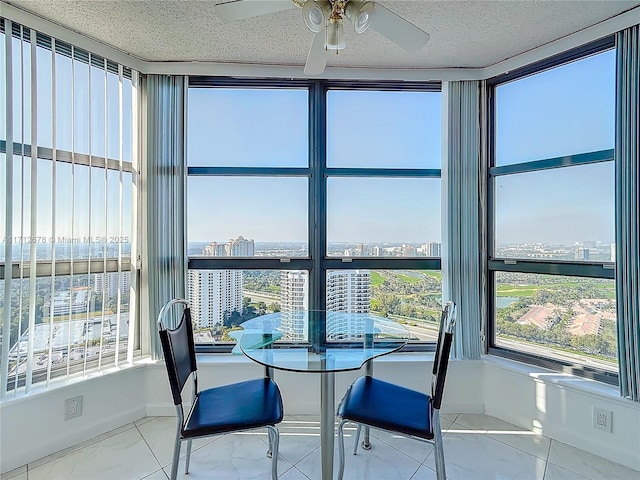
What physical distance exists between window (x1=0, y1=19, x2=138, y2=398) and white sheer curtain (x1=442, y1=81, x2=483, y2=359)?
92.0 inches

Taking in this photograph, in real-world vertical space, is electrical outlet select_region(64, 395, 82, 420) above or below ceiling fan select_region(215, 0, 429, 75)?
below

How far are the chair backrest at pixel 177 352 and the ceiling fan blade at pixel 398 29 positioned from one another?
1641mm

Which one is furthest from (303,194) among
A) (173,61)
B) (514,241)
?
(514,241)

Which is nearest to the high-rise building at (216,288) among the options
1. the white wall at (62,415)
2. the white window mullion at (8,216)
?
the white wall at (62,415)

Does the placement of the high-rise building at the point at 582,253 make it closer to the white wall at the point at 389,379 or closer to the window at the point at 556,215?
the window at the point at 556,215

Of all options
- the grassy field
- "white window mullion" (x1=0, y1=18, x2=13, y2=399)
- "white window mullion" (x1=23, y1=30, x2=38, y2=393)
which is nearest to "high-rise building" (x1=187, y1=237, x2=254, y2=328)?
"white window mullion" (x1=23, y1=30, x2=38, y2=393)

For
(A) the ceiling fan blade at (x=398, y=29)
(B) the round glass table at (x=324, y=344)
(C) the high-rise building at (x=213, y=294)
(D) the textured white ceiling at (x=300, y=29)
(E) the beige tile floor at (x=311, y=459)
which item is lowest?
(E) the beige tile floor at (x=311, y=459)

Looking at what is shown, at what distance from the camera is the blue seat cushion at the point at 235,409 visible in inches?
61.2

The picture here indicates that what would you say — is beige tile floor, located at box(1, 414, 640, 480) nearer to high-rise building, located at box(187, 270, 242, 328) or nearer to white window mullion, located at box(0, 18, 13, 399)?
white window mullion, located at box(0, 18, 13, 399)

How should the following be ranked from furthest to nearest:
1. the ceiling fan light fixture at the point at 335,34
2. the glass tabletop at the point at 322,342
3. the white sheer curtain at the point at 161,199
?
the white sheer curtain at the point at 161,199 < the glass tabletop at the point at 322,342 < the ceiling fan light fixture at the point at 335,34

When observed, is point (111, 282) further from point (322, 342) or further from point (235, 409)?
point (322, 342)

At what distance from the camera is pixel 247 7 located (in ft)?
4.53

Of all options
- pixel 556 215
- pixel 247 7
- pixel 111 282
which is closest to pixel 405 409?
pixel 556 215

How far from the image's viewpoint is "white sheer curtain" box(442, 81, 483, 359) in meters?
2.56
